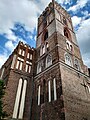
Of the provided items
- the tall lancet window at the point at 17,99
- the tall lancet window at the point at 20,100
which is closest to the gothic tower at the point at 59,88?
the tall lancet window at the point at 20,100

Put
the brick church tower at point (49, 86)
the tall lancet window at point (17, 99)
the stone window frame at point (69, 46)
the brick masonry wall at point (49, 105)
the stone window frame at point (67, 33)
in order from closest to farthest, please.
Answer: the brick masonry wall at point (49, 105), the brick church tower at point (49, 86), the tall lancet window at point (17, 99), the stone window frame at point (69, 46), the stone window frame at point (67, 33)

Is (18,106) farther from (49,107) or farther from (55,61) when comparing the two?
(55,61)

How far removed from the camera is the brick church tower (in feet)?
32.0

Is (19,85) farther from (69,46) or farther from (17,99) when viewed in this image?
(69,46)

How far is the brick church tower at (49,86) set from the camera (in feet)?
32.0

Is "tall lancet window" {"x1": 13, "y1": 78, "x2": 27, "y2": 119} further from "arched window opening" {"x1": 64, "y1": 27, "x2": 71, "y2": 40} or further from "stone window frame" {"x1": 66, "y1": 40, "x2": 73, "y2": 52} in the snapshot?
"arched window opening" {"x1": 64, "y1": 27, "x2": 71, "y2": 40}

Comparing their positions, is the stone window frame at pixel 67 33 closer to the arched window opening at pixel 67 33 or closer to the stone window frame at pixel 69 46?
the arched window opening at pixel 67 33

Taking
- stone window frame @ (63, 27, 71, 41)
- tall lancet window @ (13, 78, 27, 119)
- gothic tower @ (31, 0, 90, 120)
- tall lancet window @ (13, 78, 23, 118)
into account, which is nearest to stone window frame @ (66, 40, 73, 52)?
gothic tower @ (31, 0, 90, 120)

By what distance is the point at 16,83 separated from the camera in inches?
512

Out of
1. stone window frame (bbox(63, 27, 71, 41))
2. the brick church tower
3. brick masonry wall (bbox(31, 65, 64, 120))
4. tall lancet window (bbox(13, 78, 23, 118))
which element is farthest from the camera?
stone window frame (bbox(63, 27, 71, 41))

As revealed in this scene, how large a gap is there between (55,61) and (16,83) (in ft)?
16.1

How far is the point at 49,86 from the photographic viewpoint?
38.3ft

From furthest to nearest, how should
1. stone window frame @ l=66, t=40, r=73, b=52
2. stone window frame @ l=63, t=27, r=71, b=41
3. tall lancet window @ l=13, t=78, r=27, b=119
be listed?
stone window frame @ l=63, t=27, r=71, b=41
stone window frame @ l=66, t=40, r=73, b=52
tall lancet window @ l=13, t=78, r=27, b=119

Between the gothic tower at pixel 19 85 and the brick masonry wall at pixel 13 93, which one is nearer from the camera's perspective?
the brick masonry wall at pixel 13 93
